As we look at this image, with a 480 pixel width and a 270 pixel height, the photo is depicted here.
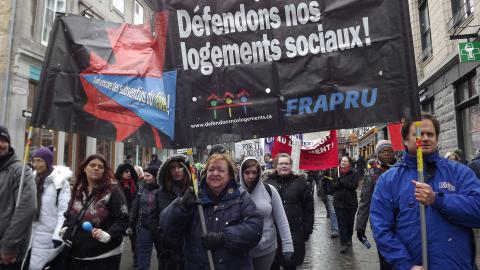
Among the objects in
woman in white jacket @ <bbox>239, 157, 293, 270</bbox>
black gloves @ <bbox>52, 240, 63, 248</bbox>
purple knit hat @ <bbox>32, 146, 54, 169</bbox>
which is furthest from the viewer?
purple knit hat @ <bbox>32, 146, 54, 169</bbox>

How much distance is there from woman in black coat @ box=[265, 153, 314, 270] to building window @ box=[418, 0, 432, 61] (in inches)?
440

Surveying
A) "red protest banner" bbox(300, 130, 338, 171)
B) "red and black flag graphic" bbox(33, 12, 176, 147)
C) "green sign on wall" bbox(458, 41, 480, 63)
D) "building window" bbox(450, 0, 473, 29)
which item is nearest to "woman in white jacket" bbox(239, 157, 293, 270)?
"red and black flag graphic" bbox(33, 12, 176, 147)

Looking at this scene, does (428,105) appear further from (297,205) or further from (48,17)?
(48,17)

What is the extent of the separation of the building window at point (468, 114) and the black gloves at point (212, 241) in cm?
973

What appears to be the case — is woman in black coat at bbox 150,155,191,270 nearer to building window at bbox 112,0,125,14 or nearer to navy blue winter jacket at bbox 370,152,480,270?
navy blue winter jacket at bbox 370,152,480,270

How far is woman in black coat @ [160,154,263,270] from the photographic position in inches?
115

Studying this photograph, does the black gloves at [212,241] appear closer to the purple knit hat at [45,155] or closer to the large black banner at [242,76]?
the large black banner at [242,76]

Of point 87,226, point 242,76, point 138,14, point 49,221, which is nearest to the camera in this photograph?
point 242,76

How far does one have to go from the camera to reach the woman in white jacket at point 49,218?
397cm

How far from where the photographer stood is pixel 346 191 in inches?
334

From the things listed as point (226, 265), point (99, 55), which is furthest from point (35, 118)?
point (226, 265)

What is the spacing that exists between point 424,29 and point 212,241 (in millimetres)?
15160

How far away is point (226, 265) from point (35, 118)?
6.62ft

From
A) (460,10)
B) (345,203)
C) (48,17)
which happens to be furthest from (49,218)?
(48,17)
